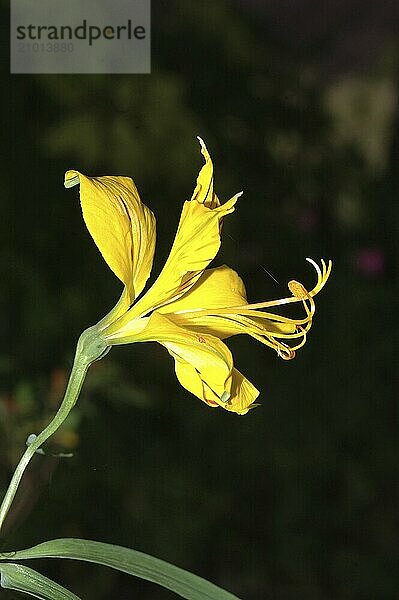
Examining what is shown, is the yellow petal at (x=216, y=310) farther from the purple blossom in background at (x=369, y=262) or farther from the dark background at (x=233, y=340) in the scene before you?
the purple blossom in background at (x=369, y=262)

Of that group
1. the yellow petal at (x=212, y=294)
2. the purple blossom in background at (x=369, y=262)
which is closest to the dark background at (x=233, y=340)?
the purple blossom in background at (x=369, y=262)

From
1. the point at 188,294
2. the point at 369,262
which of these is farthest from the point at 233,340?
the point at 188,294

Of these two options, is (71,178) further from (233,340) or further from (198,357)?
(233,340)

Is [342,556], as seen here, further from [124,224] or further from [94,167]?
[124,224]

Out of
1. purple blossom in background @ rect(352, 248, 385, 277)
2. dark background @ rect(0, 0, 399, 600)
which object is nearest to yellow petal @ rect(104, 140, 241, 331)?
dark background @ rect(0, 0, 399, 600)

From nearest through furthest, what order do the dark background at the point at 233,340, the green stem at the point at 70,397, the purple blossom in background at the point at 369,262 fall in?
the green stem at the point at 70,397 → the dark background at the point at 233,340 → the purple blossom in background at the point at 369,262

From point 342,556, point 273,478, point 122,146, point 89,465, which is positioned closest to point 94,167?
point 122,146

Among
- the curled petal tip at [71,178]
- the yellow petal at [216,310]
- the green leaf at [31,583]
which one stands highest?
the curled petal tip at [71,178]
